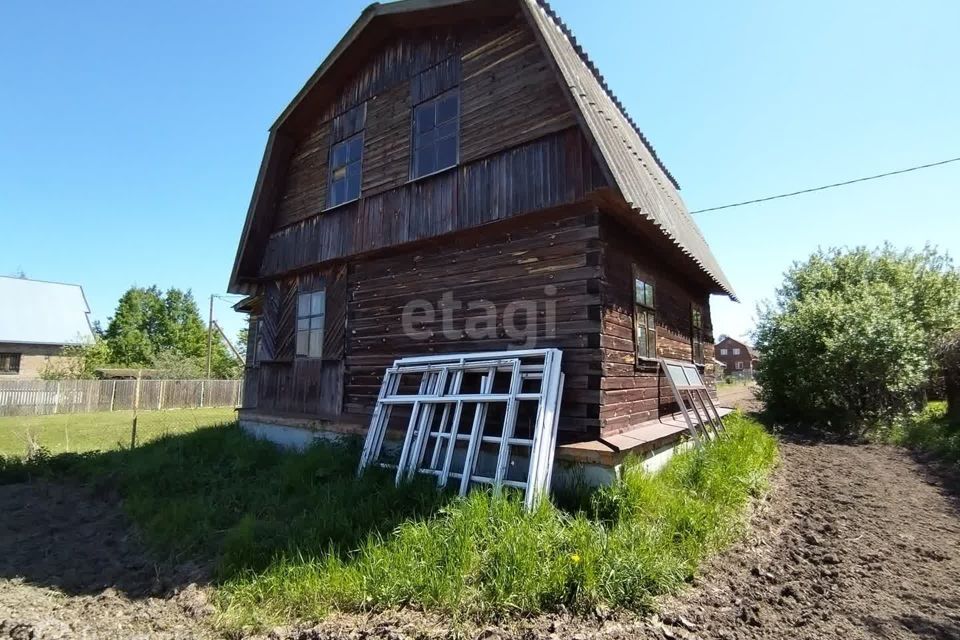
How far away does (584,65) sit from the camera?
813cm

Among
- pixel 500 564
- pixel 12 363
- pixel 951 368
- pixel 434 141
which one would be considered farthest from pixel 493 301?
pixel 12 363

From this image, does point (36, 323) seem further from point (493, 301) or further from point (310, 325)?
point (493, 301)

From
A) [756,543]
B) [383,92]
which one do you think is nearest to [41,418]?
[383,92]

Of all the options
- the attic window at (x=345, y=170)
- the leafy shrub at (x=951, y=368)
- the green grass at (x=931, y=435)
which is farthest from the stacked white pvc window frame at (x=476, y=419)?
the leafy shrub at (x=951, y=368)

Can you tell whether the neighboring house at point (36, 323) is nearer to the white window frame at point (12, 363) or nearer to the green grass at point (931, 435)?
the white window frame at point (12, 363)

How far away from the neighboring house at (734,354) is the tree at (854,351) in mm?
69722

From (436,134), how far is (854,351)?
1270 centimetres

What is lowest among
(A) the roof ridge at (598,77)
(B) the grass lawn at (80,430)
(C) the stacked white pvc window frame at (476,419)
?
(B) the grass lawn at (80,430)

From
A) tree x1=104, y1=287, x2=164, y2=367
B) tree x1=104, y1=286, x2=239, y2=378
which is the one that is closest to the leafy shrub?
tree x1=104, y1=286, x2=239, y2=378

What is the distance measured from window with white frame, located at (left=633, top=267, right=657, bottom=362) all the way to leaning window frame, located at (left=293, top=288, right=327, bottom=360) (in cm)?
562

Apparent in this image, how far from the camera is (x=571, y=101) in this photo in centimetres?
563

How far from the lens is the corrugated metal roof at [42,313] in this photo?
27.9 metres

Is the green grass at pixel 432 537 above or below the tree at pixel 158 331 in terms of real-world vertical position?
below

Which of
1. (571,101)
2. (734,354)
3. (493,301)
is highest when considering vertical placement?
(571,101)
